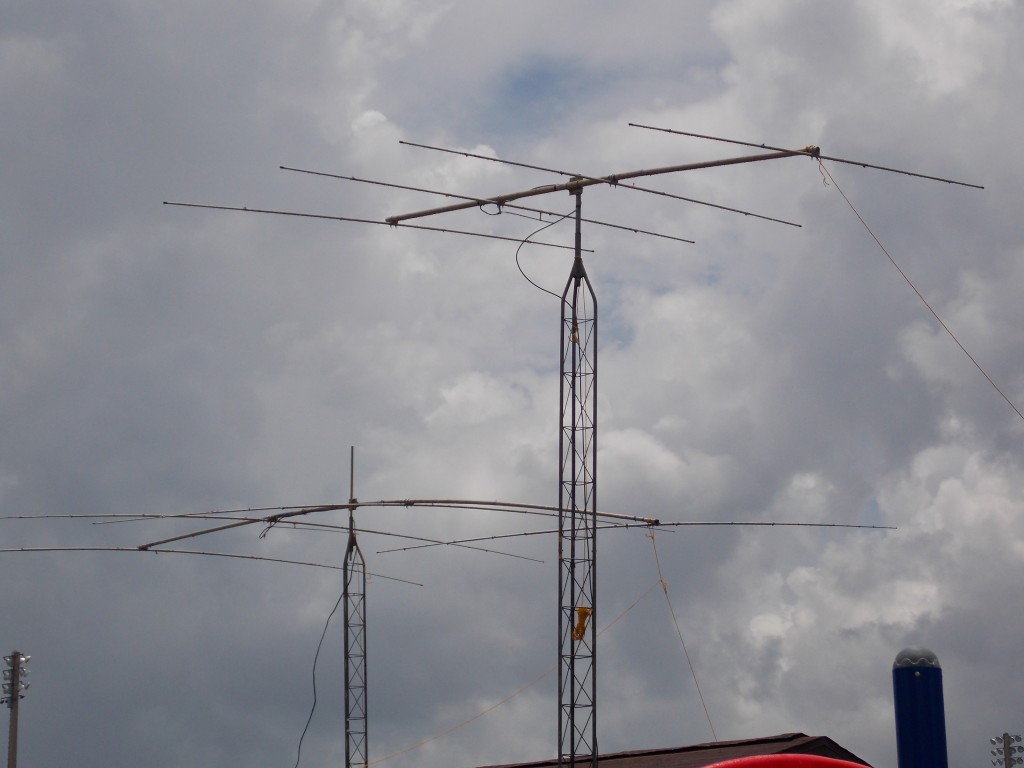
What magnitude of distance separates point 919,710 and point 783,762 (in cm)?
108

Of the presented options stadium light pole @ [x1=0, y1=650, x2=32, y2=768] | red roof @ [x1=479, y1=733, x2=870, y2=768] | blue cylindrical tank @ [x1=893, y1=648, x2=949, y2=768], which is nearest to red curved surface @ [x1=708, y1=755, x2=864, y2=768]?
blue cylindrical tank @ [x1=893, y1=648, x2=949, y2=768]

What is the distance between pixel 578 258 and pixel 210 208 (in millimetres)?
6216

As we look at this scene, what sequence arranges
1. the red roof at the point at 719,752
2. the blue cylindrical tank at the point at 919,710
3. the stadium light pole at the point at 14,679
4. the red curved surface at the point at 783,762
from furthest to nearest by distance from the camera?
the stadium light pole at the point at 14,679 → the red roof at the point at 719,752 → the blue cylindrical tank at the point at 919,710 → the red curved surface at the point at 783,762

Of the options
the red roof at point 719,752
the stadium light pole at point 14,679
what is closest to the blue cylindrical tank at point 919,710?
the red roof at point 719,752

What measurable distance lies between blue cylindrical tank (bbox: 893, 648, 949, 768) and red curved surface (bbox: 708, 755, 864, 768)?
1.39ft

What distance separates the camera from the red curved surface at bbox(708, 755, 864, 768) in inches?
357

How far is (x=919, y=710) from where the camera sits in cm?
970

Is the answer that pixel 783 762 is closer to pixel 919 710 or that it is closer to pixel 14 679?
pixel 919 710

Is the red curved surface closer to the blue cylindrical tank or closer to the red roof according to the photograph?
the blue cylindrical tank

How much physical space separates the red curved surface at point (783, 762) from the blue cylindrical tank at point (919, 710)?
42cm

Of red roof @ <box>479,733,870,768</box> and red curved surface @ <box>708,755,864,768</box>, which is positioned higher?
red roof @ <box>479,733,870,768</box>

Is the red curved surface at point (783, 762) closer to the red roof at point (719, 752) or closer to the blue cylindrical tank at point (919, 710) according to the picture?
the blue cylindrical tank at point (919, 710)

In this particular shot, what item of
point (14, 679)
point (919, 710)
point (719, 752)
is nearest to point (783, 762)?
point (919, 710)

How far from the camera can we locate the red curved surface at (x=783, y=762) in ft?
29.8
